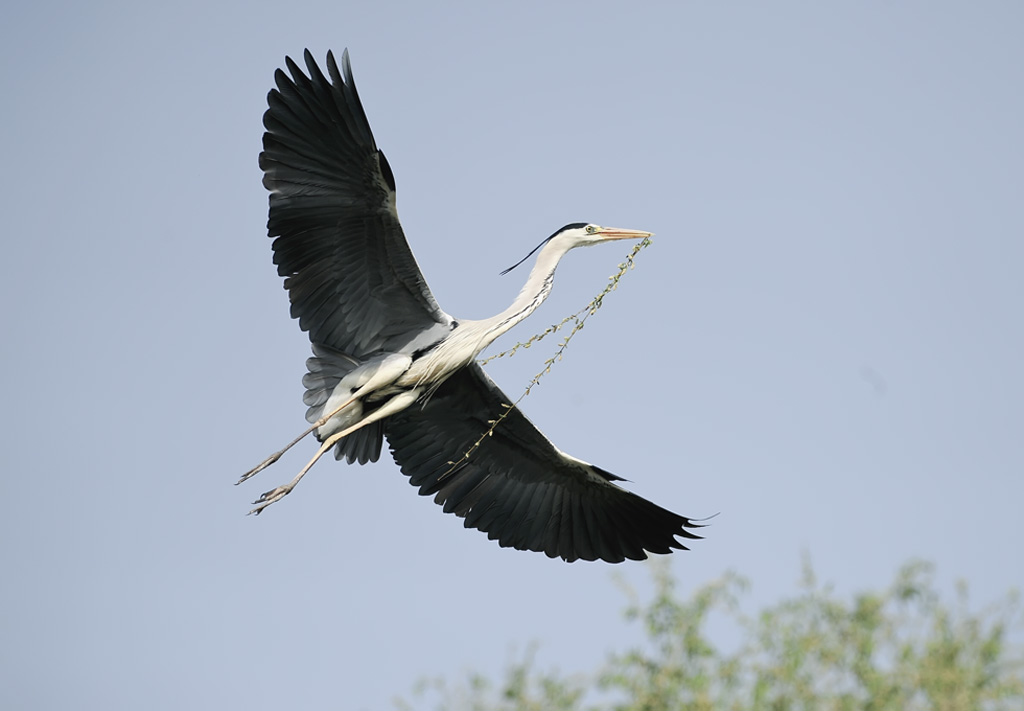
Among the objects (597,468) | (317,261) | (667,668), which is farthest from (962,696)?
(317,261)

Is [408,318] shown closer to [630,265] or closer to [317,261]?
[317,261]

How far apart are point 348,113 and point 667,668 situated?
4671 mm

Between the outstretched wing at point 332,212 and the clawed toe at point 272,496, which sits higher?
the outstretched wing at point 332,212

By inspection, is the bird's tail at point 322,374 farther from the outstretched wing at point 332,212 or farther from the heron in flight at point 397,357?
the outstretched wing at point 332,212

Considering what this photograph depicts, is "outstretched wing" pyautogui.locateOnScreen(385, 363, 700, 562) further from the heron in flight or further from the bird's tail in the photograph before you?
the bird's tail

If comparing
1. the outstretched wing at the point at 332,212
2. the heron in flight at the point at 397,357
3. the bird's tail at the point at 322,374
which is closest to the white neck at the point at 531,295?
the heron in flight at the point at 397,357

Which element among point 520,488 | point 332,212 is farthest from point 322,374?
point 520,488

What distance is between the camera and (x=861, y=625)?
9.41 meters

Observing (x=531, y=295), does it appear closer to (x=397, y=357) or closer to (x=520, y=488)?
(x=397, y=357)

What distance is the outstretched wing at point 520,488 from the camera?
400 inches

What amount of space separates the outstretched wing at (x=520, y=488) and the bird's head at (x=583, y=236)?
128 cm

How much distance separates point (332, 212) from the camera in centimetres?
880

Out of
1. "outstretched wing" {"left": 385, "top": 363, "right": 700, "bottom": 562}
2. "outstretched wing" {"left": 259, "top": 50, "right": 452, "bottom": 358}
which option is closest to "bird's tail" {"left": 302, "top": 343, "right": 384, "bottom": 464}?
"outstretched wing" {"left": 259, "top": 50, "right": 452, "bottom": 358}

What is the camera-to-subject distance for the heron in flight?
870 cm
